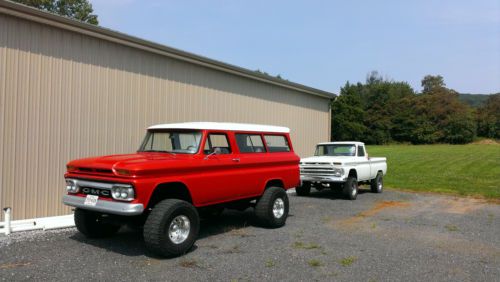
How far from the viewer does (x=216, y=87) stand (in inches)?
503

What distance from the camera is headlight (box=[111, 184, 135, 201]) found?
580cm

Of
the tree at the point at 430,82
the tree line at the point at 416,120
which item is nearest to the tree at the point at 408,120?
the tree line at the point at 416,120

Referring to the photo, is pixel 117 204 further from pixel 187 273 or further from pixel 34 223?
pixel 34 223

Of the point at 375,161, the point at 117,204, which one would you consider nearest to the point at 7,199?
the point at 117,204

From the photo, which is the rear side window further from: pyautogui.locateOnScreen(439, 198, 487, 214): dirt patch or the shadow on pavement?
pyautogui.locateOnScreen(439, 198, 487, 214): dirt patch

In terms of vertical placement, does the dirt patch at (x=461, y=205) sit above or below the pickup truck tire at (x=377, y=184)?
below

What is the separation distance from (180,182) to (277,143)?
3.08 m

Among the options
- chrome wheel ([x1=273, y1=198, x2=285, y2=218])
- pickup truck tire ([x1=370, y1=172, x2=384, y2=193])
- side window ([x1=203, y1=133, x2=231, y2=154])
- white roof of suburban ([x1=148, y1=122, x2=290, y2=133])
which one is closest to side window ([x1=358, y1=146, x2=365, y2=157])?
pickup truck tire ([x1=370, y1=172, x2=384, y2=193])

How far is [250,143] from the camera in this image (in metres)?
A: 8.24

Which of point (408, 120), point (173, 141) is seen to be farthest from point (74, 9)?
point (408, 120)

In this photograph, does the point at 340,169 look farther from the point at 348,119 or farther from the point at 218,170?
the point at 348,119

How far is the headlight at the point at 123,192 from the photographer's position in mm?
5801

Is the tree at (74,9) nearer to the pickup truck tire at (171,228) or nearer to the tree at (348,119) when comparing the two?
the pickup truck tire at (171,228)

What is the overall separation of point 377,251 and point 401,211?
15.8 ft
